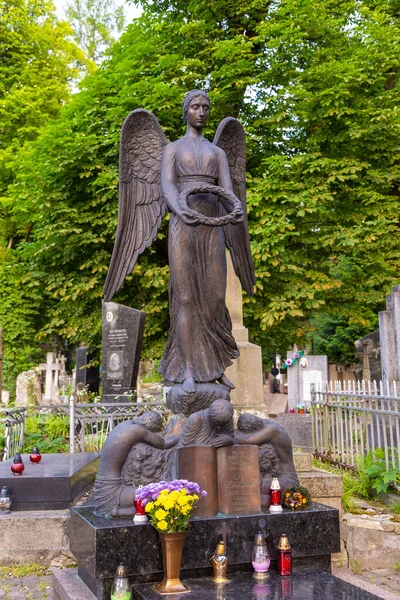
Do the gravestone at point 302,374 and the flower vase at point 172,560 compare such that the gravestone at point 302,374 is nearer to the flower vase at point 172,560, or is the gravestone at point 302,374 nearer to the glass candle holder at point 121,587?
the flower vase at point 172,560

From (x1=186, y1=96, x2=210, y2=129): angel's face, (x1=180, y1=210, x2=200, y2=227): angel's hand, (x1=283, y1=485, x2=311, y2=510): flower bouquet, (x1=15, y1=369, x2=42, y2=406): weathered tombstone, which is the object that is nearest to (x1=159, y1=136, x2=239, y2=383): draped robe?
(x1=186, y1=96, x2=210, y2=129): angel's face

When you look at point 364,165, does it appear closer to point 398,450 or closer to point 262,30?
point 262,30

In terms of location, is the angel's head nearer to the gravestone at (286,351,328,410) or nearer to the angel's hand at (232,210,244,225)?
the angel's hand at (232,210,244,225)

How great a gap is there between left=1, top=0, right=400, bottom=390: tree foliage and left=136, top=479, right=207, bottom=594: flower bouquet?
912 cm

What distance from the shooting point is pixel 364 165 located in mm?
13469

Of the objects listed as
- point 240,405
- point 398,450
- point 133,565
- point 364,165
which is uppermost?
point 364,165

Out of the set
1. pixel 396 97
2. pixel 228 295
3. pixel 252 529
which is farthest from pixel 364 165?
pixel 252 529

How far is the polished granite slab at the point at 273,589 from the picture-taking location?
12.5 ft

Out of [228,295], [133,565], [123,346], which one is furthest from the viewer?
[123,346]

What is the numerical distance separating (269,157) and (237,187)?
8214 millimetres

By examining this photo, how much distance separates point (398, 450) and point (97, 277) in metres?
9.28

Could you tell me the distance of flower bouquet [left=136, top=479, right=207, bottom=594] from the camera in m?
3.94

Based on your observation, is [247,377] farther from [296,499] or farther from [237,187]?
[296,499]

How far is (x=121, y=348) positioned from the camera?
12.3m
